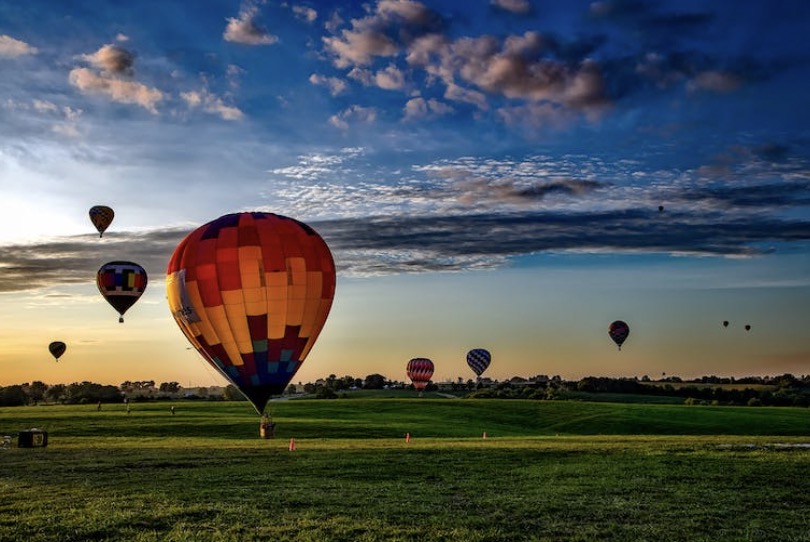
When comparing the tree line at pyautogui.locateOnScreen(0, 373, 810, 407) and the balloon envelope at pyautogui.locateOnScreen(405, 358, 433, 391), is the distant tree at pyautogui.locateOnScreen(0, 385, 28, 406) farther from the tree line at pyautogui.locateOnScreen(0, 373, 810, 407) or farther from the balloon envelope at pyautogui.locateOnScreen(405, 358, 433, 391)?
the balloon envelope at pyautogui.locateOnScreen(405, 358, 433, 391)

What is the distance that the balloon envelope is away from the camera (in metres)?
124

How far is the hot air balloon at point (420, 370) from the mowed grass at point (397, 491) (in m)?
69.2

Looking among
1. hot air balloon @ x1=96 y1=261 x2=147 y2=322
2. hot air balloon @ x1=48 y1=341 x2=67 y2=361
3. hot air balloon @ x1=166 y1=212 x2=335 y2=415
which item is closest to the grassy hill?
hot air balloon @ x1=96 y1=261 x2=147 y2=322

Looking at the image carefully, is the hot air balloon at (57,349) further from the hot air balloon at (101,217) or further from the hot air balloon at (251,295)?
the hot air balloon at (251,295)

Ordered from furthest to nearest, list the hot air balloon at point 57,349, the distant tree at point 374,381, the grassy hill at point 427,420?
the distant tree at point 374,381
the hot air balloon at point 57,349
the grassy hill at point 427,420

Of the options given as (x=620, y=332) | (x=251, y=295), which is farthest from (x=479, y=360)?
(x=251, y=295)

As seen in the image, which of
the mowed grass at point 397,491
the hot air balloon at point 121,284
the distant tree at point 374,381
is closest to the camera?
the mowed grass at point 397,491

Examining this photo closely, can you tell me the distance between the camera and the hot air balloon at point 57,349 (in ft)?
344

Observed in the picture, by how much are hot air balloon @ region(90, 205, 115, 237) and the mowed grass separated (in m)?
23.0

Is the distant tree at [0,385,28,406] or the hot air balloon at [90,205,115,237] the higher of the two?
the hot air balloon at [90,205,115,237]

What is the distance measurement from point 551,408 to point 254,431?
140 ft

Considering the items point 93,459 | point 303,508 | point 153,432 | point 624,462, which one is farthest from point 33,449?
point 624,462

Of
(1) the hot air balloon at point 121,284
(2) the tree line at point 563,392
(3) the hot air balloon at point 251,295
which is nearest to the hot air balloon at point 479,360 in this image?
(2) the tree line at point 563,392

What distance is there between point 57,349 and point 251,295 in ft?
250
